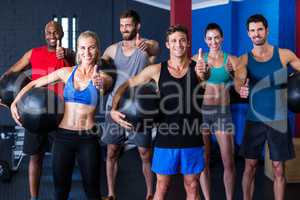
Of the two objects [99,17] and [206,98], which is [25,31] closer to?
[99,17]

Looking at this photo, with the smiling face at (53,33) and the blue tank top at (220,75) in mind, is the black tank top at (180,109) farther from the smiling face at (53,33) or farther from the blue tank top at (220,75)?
the smiling face at (53,33)

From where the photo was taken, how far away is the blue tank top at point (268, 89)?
87.3 inches

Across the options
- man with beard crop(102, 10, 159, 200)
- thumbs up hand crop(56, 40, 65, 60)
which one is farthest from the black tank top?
thumbs up hand crop(56, 40, 65, 60)

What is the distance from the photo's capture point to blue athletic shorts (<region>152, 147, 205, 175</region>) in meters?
1.90

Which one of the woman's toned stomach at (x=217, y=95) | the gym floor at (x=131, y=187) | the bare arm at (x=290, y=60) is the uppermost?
the bare arm at (x=290, y=60)

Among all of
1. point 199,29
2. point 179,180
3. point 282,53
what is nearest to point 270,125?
point 282,53

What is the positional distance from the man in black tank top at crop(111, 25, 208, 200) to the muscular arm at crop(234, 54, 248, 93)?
442mm

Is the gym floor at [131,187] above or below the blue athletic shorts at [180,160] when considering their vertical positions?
below

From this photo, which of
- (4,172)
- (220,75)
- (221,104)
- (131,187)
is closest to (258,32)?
(220,75)

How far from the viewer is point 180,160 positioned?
6.28ft

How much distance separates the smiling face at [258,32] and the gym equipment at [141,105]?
634 millimetres

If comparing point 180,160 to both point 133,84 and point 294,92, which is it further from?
point 294,92

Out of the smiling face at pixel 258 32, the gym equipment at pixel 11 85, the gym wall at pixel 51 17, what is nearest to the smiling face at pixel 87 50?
the gym equipment at pixel 11 85

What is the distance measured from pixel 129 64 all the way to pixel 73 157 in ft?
2.28
